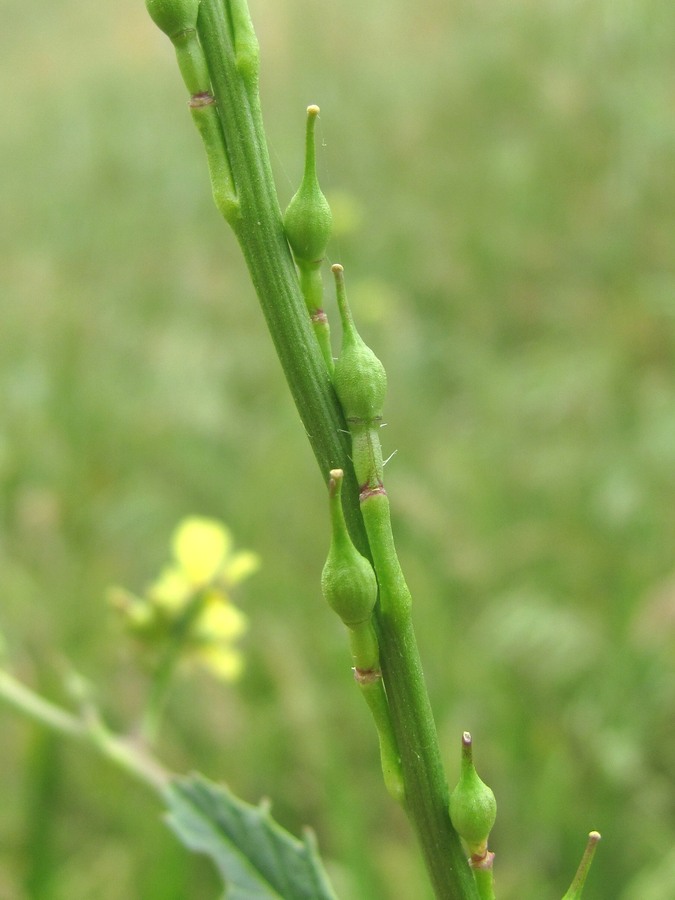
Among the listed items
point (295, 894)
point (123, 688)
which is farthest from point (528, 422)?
point (295, 894)

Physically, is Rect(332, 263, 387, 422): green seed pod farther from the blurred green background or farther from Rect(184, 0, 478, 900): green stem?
the blurred green background

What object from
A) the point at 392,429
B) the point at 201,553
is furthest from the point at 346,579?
the point at 392,429

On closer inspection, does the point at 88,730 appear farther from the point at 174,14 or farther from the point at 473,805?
the point at 174,14

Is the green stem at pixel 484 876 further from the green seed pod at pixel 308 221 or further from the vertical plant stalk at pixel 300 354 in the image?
the green seed pod at pixel 308 221

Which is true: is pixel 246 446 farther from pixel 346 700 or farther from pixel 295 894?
pixel 295 894

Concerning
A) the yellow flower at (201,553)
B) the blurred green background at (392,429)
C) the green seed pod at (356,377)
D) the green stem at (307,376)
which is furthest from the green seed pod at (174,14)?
the blurred green background at (392,429)

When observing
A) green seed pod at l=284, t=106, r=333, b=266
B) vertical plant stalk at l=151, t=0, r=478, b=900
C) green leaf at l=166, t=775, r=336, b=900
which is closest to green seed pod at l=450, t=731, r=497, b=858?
vertical plant stalk at l=151, t=0, r=478, b=900
